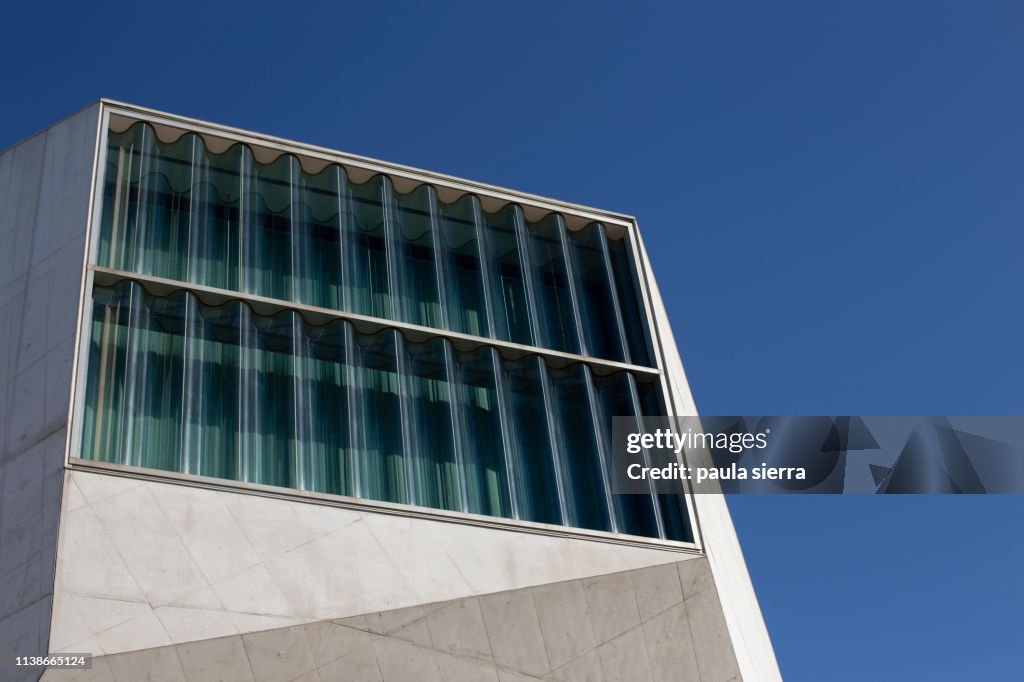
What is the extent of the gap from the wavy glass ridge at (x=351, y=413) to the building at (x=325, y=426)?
45mm

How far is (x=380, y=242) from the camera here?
24984 millimetres

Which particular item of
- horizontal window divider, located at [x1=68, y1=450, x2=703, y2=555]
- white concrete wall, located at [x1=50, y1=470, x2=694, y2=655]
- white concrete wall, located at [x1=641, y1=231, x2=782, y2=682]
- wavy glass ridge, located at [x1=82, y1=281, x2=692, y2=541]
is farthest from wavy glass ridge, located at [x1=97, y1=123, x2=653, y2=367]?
white concrete wall, located at [x1=50, y1=470, x2=694, y2=655]

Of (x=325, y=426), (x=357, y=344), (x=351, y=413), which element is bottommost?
(x=325, y=426)

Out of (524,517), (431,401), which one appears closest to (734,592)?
(524,517)

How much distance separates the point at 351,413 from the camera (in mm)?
22188

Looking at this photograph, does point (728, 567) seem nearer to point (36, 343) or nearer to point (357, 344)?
point (357, 344)

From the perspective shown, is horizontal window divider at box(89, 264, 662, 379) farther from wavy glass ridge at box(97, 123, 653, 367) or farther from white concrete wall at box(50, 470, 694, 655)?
white concrete wall at box(50, 470, 694, 655)

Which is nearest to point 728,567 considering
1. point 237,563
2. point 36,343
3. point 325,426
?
point 325,426

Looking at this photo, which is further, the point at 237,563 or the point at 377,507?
the point at 377,507

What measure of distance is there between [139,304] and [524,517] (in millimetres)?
Answer: 6974

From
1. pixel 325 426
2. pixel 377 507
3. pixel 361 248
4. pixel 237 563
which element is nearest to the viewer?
pixel 237 563

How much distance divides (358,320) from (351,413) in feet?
Result: 5.70

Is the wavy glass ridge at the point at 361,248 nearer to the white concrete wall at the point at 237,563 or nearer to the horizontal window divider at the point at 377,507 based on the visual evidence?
the horizontal window divider at the point at 377,507

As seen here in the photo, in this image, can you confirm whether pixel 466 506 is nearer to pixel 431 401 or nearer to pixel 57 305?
pixel 431 401
